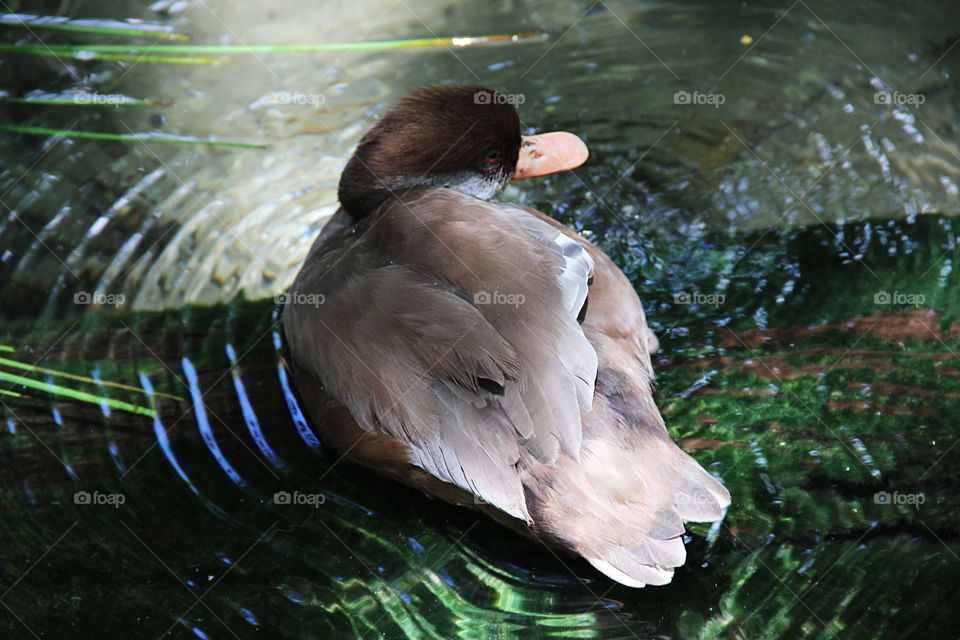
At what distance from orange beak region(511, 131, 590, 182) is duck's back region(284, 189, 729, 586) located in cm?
71

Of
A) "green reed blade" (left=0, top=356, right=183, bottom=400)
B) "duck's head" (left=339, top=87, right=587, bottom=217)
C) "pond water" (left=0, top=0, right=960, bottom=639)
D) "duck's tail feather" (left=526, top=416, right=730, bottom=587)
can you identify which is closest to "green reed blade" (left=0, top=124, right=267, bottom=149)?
"pond water" (left=0, top=0, right=960, bottom=639)

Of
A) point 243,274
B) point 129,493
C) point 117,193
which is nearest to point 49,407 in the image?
point 129,493

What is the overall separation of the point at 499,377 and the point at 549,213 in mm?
1635

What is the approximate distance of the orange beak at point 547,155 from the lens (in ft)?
12.4

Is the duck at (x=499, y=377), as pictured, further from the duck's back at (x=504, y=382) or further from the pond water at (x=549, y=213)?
the pond water at (x=549, y=213)

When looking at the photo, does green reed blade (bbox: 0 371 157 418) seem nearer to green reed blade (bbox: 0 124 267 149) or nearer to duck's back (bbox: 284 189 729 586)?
duck's back (bbox: 284 189 729 586)

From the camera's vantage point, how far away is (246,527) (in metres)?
2.94

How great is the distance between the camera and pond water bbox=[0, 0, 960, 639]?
2711mm

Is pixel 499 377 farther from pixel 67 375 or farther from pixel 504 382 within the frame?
pixel 67 375

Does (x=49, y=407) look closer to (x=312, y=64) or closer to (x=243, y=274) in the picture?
(x=243, y=274)

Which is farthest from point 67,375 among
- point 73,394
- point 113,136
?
point 113,136

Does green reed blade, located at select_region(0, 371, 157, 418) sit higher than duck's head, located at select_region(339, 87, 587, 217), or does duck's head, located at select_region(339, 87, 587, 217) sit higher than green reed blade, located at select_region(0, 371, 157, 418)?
duck's head, located at select_region(339, 87, 587, 217)

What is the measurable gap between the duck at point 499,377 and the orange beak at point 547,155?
452 mm

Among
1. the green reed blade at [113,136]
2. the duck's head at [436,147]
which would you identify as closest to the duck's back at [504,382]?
the duck's head at [436,147]
